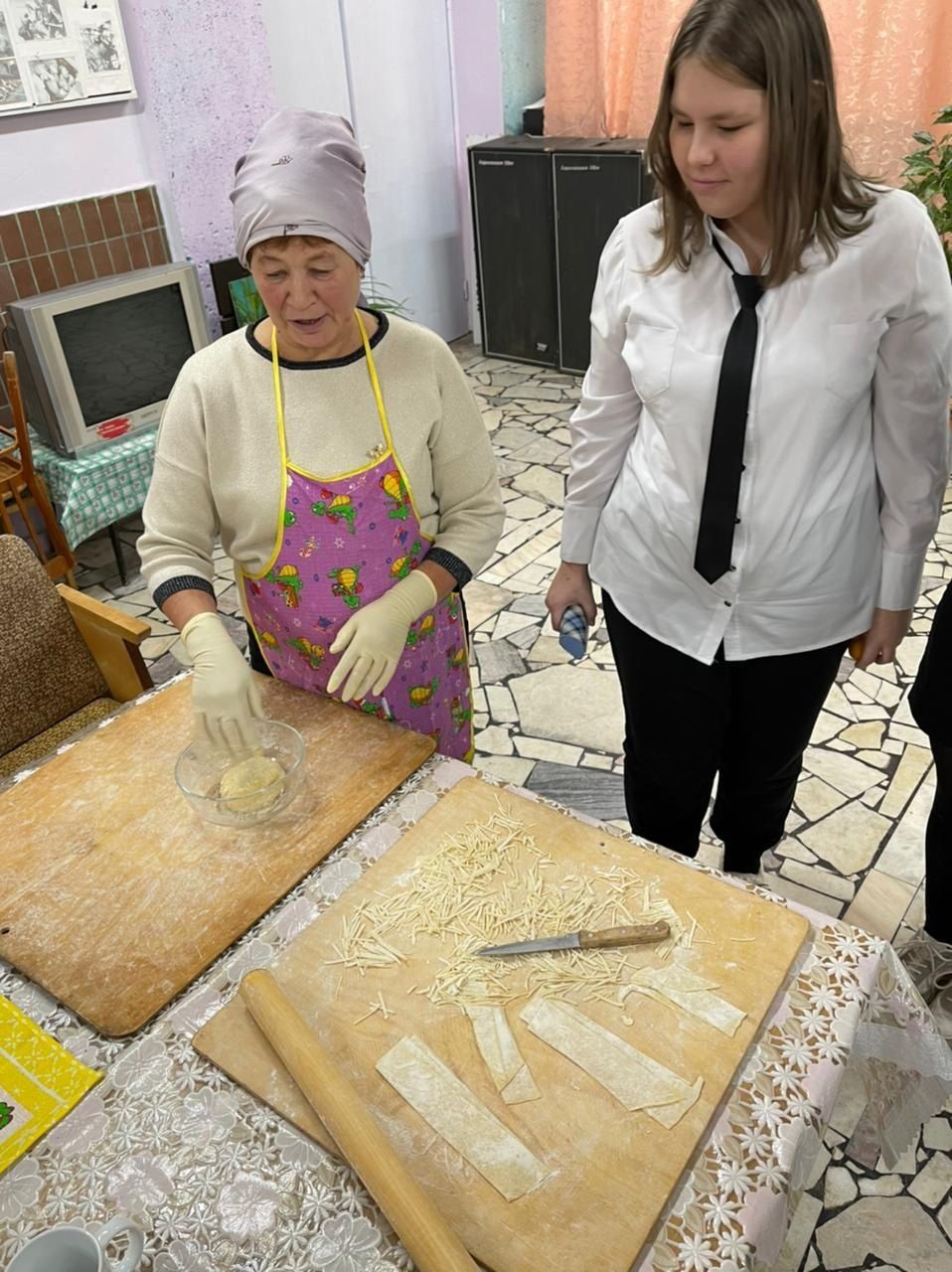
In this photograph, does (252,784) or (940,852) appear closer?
(252,784)

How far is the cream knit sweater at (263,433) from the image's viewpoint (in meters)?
1.48

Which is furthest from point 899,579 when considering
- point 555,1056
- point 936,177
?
point 936,177

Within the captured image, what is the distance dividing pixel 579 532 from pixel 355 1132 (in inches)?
44.3

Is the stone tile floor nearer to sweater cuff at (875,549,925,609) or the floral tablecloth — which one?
the floral tablecloth

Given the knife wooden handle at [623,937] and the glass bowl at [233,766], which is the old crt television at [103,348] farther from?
the knife wooden handle at [623,937]

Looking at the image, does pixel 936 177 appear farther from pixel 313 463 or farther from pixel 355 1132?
pixel 355 1132

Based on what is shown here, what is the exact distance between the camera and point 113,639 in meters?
2.07

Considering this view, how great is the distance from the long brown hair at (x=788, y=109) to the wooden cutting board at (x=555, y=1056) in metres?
0.89

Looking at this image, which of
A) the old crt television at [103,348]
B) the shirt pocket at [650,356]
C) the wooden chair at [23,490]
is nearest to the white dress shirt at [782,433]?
the shirt pocket at [650,356]

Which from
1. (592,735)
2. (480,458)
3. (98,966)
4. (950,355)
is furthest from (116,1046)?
(592,735)

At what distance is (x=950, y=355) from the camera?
1.38m

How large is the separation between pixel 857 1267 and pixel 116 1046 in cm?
133

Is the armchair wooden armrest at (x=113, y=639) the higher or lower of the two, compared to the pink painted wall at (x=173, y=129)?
lower

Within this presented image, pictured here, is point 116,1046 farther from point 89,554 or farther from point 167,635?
point 89,554
